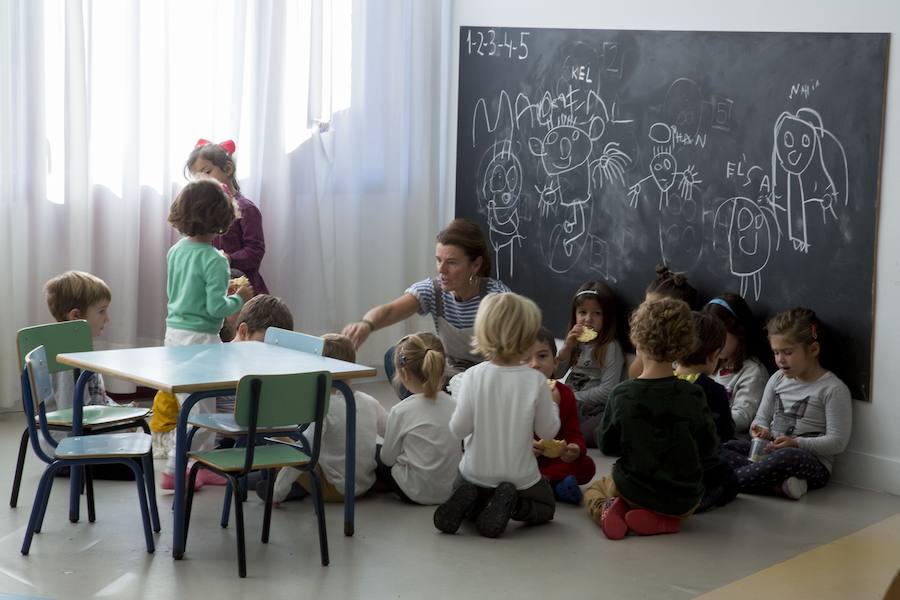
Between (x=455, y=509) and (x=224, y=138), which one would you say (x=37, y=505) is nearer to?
(x=455, y=509)

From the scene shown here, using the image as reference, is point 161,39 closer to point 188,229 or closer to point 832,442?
point 188,229

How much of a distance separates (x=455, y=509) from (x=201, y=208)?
1.67 metres

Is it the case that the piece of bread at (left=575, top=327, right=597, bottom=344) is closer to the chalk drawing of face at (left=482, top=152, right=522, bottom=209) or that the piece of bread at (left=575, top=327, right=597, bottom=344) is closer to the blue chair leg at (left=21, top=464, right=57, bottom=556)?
the chalk drawing of face at (left=482, top=152, right=522, bottom=209)

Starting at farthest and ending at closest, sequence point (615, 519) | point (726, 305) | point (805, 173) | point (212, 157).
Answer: point (212, 157) < point (726, 305) < point (805, 173) < point (615, 519)

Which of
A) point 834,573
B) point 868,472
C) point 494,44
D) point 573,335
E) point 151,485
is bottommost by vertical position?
point 834,573

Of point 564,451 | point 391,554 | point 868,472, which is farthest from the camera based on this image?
point 868,472

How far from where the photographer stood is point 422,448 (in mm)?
4547

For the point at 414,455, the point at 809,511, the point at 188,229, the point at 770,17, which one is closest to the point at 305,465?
the point at 414,455

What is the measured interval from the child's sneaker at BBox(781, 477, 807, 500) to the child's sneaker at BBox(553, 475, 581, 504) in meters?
0.90

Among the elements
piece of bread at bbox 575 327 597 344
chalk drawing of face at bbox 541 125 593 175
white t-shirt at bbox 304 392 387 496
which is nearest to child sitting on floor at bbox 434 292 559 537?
white t-shirt at bbox 304 392 387 496

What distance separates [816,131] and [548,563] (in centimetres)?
237

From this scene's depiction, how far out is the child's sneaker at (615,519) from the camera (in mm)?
4293

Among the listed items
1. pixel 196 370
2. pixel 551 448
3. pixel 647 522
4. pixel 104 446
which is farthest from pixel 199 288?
pixel 647 522

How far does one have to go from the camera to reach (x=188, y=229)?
491 centimetres
